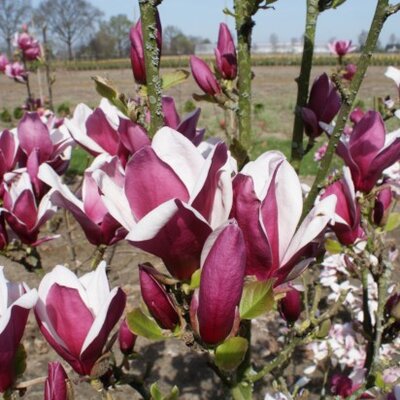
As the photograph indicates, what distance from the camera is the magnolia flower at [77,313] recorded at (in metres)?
0.64

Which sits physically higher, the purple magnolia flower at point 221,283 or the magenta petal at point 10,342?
the purple magnolia flower at point 221,283

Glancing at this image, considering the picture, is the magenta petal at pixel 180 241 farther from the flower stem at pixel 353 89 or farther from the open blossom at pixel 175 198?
the flower stem at pixel 353 89

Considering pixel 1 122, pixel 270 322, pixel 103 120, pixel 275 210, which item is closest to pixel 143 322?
pixel 275 210

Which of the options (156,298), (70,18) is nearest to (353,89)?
(156,298)

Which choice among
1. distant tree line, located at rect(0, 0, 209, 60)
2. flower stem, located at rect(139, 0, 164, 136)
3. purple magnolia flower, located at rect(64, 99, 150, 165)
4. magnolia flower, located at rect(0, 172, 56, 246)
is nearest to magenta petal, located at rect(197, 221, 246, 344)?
flower stem, located at rect(139, 0, 164, 136)

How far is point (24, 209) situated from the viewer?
1075 millimetres

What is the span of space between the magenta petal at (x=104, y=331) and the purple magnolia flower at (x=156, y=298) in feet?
0.13

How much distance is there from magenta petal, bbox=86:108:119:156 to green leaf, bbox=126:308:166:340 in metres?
0.34

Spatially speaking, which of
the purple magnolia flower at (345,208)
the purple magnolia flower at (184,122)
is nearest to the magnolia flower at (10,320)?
the purple magnolia flower at (184,122)

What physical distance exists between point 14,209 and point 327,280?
211 cm

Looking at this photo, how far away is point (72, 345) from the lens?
2.17ft

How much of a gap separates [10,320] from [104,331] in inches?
4.6

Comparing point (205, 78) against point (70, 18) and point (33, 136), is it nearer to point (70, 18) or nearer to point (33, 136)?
point (33, 136)

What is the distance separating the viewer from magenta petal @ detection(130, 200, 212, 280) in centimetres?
52
